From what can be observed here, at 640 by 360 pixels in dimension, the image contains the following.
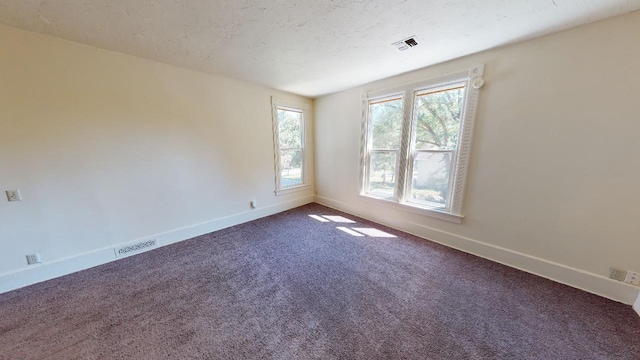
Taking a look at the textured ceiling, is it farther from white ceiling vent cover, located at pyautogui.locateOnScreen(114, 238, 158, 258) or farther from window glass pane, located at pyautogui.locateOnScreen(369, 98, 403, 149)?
white ceiling vent cover, located at pyautogui.locateOnScreen(114, 238, 158, 258)

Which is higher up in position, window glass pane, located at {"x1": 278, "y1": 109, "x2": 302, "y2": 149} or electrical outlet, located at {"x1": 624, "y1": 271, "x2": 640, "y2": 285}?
window glass pane, located at {"x1": 278, "y1": 109, "x2": 302, "y2": 149}

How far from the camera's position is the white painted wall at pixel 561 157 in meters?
1.65

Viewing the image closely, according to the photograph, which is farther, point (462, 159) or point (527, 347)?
point (462, 159)

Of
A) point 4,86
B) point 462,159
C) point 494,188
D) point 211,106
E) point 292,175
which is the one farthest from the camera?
point 292,175

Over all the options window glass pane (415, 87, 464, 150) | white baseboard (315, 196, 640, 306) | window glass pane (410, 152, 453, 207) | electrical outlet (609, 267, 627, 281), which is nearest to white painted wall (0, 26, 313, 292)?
window glass pane (415, 87, 464, 150)

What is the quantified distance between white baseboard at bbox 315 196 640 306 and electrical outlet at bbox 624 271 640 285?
0.12 feet

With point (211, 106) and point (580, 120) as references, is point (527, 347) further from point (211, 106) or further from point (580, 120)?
point (211, 106)

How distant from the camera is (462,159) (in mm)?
2416

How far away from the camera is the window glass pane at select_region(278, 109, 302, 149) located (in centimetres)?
381

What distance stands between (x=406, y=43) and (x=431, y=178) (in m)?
1.71

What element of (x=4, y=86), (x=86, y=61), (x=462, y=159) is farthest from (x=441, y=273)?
(x=4, y=86)

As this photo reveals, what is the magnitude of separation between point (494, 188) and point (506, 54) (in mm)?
1415

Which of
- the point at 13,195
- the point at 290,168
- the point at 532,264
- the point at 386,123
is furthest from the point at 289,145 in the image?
the point at 532,264

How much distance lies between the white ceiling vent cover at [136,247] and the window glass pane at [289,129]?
240cm
